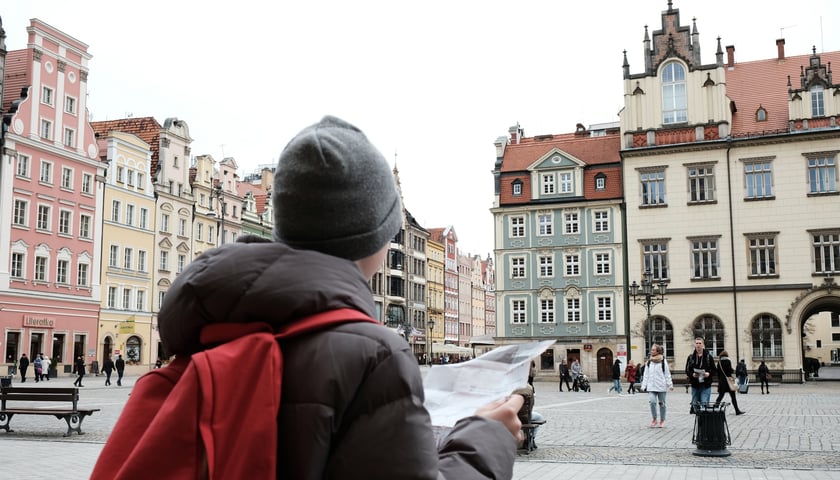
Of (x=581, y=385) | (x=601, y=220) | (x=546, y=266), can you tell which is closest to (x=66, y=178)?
(x=546, y=266)

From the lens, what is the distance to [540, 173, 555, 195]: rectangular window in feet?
175

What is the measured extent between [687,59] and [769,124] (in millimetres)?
6085

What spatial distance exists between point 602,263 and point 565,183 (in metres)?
5.68

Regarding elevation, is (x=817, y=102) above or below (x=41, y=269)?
above

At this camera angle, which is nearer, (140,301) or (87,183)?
(87,183)

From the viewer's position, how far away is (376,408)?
159cm

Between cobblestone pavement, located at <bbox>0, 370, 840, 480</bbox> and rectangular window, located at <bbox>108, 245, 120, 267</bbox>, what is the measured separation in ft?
111

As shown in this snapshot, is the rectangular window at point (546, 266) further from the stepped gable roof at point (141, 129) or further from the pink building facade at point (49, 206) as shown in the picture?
the pink building facade at point (49, 206)

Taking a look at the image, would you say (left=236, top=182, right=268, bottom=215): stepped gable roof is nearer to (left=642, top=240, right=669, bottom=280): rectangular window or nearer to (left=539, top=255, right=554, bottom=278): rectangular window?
(left=539, top=255, right=554, bottom=278): rectangular window

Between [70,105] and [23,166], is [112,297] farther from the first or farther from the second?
[70,105]

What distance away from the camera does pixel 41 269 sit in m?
46.9

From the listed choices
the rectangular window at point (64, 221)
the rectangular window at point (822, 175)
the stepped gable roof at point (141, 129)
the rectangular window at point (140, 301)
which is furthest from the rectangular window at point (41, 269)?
the rectangular window at point (822, 175)

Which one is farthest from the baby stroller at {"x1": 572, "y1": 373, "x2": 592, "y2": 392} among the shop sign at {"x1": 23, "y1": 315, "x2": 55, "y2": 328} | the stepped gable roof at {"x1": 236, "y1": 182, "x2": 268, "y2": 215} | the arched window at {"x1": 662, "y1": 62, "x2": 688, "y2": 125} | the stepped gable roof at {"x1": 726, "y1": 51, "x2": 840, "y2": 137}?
the stepped gable roof at {"x1": 236, "y1": 182, "x2": 268, "y2": 215}

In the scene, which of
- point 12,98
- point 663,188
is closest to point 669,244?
point 663,188
